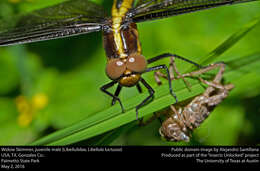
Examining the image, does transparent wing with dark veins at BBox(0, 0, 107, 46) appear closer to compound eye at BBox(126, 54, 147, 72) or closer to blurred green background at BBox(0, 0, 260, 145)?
blurred green background at BBox(0, 0, 260, 145)

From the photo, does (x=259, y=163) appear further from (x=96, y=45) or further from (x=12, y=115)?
(x=12, y=115)

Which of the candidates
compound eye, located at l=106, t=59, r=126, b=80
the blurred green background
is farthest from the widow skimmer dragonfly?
the blurred green background

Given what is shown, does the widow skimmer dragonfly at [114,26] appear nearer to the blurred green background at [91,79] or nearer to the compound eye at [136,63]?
the compound eye at [136,63]

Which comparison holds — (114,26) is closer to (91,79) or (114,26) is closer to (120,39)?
(120,39)

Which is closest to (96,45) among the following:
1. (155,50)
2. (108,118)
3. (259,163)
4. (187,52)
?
(155,50)

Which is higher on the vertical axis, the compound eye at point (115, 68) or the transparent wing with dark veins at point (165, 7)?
the transparent wing with dark veins at point (165, 7)

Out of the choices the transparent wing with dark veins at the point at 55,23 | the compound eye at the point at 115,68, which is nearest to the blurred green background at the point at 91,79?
the transparent wing with dark veins at the point at 55,23

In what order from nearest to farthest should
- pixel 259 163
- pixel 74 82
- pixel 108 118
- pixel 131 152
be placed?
pixel 108 118
pixel 259 163
pixel 131 152
pixel 74 82
